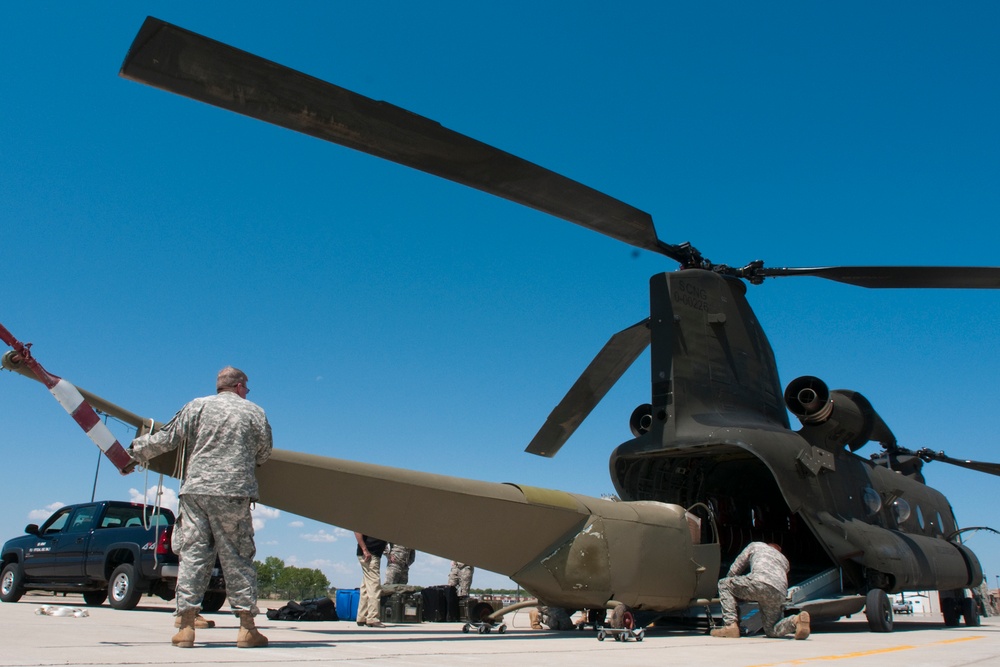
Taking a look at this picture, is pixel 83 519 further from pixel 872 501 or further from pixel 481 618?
pixel 872 501

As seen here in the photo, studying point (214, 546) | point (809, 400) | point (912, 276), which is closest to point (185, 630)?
point (214, 546)

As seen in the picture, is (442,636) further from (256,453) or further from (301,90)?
(301,90)

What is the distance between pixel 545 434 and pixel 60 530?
8803mm

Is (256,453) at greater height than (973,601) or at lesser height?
greater

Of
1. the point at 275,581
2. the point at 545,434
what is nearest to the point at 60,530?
the point at 545,434

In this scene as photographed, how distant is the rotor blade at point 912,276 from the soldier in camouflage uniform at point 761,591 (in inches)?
145

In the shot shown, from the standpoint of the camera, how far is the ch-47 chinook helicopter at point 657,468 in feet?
18.7

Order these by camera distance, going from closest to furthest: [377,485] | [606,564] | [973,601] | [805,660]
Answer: [805,660] → [377,485] → [606,564] → [973,601]

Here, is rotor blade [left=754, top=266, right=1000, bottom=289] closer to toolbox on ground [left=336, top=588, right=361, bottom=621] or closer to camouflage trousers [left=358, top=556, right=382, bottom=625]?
camouflage trousers [left=358, top=556, right=382, bottom=625]

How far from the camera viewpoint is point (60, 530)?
1352 centimetres

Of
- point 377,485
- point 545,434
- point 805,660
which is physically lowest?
point 805,660

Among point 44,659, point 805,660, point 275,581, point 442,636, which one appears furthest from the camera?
point 275,581

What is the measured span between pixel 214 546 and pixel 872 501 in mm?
8510

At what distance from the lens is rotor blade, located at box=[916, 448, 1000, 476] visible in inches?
543
